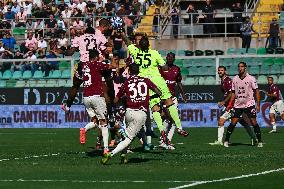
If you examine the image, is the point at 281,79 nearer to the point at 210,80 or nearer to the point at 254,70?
the point at 254,70

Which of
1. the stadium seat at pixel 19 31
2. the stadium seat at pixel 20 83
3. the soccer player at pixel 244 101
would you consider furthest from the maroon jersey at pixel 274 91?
the stadium seat at pixel 19 31

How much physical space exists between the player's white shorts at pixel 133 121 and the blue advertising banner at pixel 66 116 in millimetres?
18607

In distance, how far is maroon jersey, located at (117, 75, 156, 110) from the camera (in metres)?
19.4

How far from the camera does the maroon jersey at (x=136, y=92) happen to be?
1942 centimetres

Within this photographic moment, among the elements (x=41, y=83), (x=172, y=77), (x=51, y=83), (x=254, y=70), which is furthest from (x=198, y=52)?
(x=172, y=77)

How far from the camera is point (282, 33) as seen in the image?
43.1m

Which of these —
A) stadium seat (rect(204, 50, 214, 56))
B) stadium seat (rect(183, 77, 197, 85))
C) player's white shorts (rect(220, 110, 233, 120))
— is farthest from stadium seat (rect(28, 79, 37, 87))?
player's white shorts (rect(220, 110, 233, 120))

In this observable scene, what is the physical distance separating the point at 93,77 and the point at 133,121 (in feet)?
7.64

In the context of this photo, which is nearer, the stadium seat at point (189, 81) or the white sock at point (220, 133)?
the white sock at point (220, 133)

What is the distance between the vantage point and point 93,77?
2136 cm

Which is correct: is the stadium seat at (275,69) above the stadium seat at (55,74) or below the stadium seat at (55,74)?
above

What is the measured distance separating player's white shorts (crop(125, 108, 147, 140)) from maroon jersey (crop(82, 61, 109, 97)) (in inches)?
80.7

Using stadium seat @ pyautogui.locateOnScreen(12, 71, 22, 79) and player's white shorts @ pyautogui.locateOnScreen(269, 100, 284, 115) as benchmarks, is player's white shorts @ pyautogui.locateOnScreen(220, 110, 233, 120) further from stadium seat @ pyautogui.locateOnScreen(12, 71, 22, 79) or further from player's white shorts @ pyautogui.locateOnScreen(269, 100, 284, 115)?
stadium seat @ pyautogui.locateOnScreen(12, 71, 22, 79)

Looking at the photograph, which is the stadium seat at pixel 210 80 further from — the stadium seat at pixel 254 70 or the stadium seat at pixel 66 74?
the stadium seat at pixel 66 74
